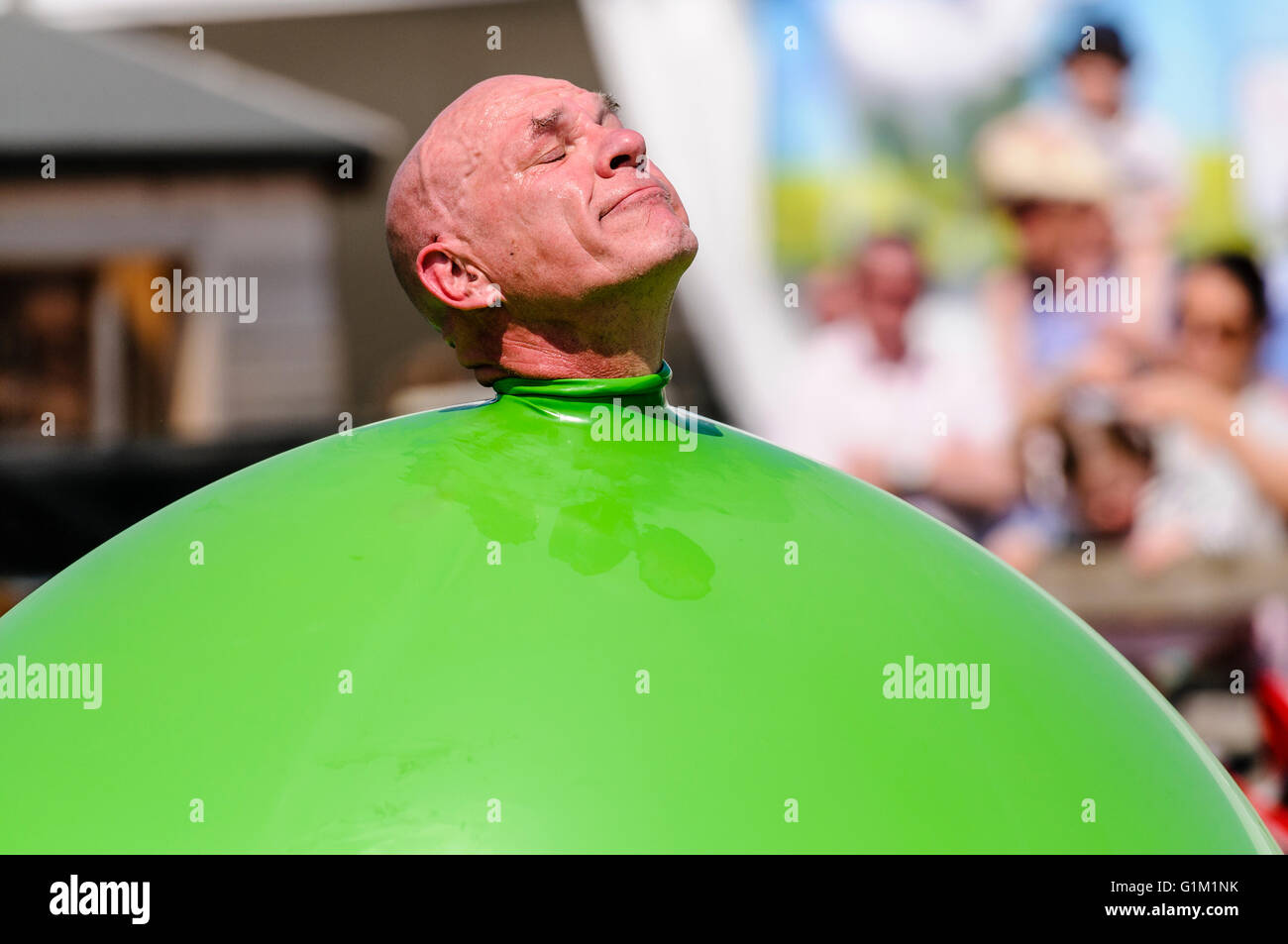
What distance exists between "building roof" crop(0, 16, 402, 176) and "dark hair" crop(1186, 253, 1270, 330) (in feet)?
18.9

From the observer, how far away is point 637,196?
8.68 feet

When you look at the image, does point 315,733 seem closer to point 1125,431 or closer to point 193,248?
point 1125,431

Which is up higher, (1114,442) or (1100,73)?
(1100,73)

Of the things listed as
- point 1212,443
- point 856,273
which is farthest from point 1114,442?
point 856,273

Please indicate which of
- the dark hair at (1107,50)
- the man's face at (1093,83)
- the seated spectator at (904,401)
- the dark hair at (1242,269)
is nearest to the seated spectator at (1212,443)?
the dark hair at (1242,269)

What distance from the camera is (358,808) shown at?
2.00m

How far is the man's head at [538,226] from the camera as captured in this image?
2.61 metres

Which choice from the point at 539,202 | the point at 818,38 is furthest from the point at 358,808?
the point at 818,38

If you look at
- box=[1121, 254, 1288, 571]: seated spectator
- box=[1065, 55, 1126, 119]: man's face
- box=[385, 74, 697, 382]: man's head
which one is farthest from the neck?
box=[1065, 55, 1126, 119]: man's face

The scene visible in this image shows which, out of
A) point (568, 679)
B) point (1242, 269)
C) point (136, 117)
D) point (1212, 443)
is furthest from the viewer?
point (136, 117)

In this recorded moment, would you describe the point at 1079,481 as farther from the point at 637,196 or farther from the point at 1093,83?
the point at 637,196

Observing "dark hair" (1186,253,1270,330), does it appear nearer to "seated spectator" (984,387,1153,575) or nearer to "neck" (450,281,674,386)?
"seated spectator" (984,387,1153,575)

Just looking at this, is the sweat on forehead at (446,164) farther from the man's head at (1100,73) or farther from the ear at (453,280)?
the man's head at (1100,73)

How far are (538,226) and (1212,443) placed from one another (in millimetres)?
7849
